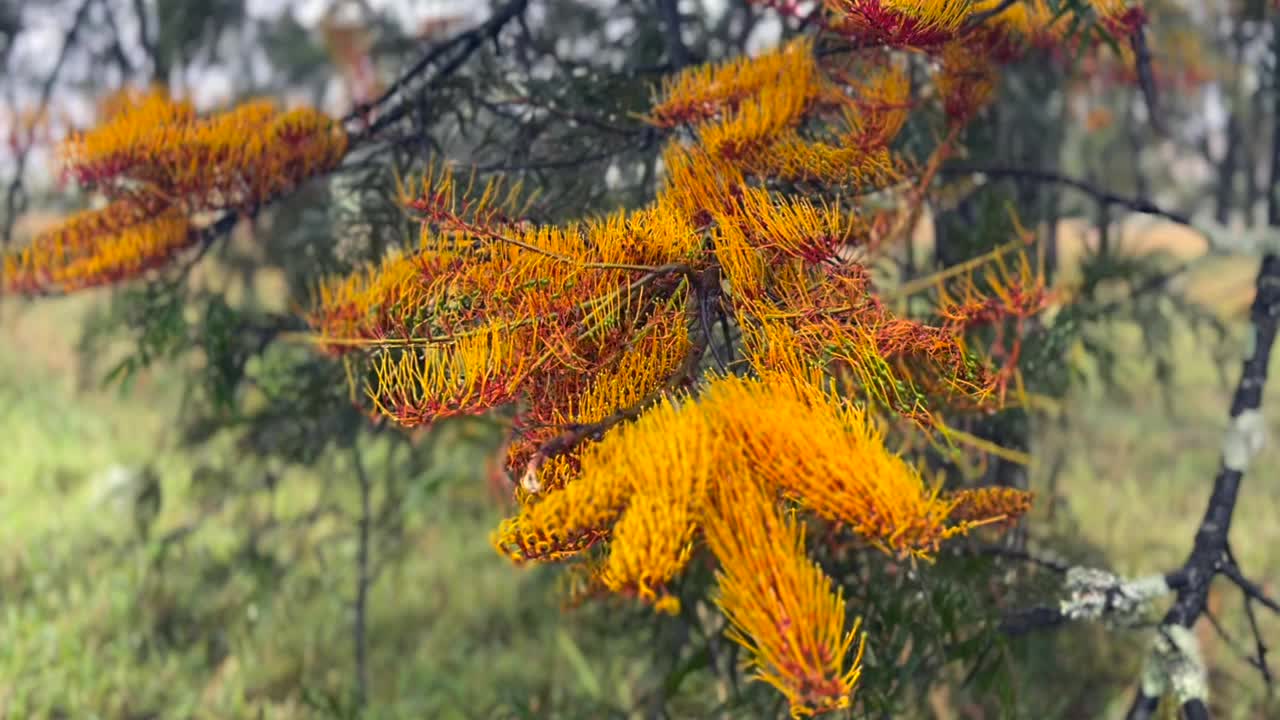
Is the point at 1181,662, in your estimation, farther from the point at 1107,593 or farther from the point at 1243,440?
the point at 1243,440

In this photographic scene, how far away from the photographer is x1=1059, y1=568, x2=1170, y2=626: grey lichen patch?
191 cm

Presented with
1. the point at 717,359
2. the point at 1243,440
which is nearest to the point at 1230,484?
the point at 1243,440

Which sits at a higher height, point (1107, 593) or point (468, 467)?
point (468, 467)

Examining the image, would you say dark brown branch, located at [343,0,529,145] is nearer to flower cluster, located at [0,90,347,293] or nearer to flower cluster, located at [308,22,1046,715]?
flower cluster, located at [0,90,347,293]

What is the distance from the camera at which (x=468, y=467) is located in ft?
19.0

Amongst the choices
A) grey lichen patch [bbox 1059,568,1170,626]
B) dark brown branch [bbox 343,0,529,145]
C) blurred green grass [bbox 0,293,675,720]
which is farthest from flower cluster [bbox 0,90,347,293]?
grey lichen patch [bbox 1059,568,1170,626]

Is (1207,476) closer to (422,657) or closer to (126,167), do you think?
(422,657)

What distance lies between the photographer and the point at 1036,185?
11.4 feet

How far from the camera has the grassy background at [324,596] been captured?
392cm

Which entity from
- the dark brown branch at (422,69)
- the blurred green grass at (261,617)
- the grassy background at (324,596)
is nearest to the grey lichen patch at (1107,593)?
the grassy background at (324,596)

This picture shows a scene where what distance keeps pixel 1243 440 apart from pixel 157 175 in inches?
89.5

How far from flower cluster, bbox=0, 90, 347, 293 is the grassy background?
2.75 feet

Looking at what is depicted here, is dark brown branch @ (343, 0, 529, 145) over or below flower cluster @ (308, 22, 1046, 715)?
over

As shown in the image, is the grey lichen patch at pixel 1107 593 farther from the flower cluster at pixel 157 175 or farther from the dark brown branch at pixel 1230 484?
the flower cluster at pixel 157 175
